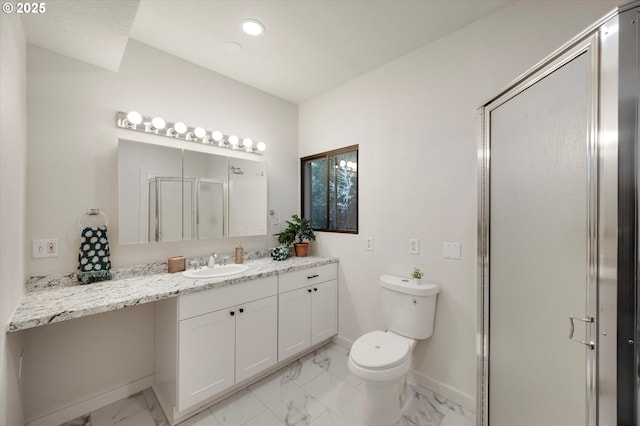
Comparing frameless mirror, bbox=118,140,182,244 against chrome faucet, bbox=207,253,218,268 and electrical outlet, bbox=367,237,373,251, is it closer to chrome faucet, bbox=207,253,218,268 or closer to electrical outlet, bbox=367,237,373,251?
chrome faucet, bbox=207,253,218,268

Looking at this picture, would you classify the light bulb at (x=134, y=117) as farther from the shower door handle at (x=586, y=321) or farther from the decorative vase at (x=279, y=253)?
the shower door handle at (x=586, y=321)

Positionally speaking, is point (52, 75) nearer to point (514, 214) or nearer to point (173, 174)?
point (173, 174)

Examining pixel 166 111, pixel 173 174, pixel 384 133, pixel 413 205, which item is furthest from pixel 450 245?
pixel 166 111

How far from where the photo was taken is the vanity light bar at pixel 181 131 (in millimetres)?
1846

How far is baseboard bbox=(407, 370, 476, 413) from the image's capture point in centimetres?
174

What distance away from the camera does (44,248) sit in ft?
5.12

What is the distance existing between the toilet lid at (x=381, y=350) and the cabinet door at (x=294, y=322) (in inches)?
25.5

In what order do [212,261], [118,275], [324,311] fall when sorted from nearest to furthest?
[118,275]
[212,261]
[324,311]

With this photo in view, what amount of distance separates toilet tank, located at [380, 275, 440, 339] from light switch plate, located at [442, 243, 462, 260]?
0.24 metres

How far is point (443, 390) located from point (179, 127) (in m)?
2.87

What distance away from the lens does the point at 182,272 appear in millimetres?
2000

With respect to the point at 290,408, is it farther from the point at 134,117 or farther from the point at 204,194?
the point at 134,117

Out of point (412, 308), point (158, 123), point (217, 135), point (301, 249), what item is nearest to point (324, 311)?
point (301, 249)

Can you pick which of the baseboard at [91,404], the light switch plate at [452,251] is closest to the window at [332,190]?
the light switch plate at [452,251]
